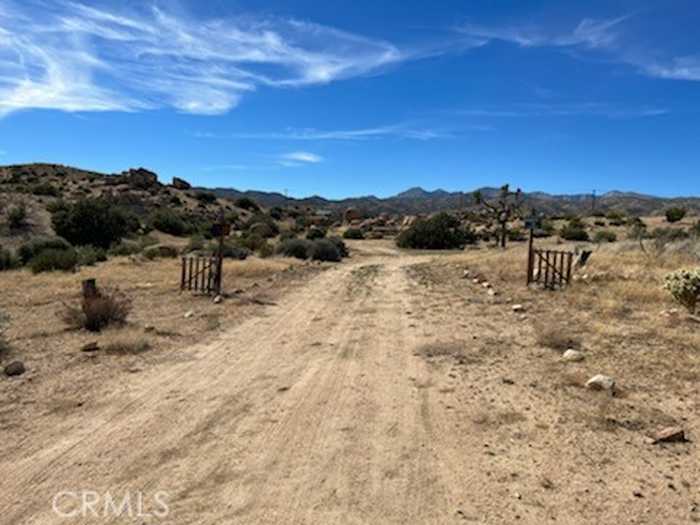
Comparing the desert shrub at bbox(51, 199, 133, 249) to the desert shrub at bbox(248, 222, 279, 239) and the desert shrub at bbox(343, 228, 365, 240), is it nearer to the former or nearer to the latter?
the desert shrub at bbox(248, 222, 279, 239)

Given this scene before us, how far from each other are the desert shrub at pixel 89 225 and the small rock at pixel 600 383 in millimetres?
38518

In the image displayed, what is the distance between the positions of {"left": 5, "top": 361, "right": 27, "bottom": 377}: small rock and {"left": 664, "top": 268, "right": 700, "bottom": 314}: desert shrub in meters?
14.1

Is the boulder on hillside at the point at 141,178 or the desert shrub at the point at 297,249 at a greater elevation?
the boulder on hillside at the point at 141,178

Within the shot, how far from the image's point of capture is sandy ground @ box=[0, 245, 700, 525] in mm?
5027

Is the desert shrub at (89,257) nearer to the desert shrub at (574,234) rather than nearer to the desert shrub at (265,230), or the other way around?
the desert shrub at (265,230)

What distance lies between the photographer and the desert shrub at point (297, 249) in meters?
36.2

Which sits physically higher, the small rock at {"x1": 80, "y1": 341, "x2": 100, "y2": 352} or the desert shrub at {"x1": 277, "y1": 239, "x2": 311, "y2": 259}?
the desert shrub at {"x1": 277, "y1": 239, "x2": 311, "y2": 259}

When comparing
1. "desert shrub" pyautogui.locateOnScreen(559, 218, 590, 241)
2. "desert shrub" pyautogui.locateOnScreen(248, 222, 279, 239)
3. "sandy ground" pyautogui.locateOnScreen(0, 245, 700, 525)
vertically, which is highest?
"desert shrub" pyautogui.locateOnScreen(559, 218, 590, 241)

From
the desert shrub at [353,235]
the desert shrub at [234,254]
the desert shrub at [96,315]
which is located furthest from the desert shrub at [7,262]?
the desert shrub at [353,235]

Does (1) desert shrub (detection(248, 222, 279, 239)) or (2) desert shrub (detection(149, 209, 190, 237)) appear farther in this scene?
(1) desert shrub (detection(248, 222, 279, 239))

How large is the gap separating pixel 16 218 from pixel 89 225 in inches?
259

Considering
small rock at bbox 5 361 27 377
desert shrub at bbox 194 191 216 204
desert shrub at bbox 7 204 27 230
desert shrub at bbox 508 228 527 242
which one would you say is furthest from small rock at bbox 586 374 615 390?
desert shrub at bbox 194 191 216 204

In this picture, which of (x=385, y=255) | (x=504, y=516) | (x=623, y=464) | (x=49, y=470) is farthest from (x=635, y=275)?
(x=385, y=255)

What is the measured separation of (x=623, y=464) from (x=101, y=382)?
6.94m
